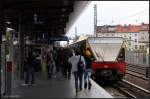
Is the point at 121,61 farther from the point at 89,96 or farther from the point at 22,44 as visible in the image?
the point at 89,96

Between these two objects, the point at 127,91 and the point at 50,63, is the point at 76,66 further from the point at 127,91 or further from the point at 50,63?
the point at 50,63

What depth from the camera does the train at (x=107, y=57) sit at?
30766 millimetres

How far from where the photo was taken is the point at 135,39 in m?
159

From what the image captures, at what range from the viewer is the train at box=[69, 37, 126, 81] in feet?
101

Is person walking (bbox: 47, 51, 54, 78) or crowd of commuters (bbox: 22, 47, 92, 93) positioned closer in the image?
crowd of commuters (bbox: 22, 47, 92, 93)

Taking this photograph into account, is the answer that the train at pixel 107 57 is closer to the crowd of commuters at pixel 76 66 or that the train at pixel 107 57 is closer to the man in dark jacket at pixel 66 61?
the man in dark jacket at pixel 66 61

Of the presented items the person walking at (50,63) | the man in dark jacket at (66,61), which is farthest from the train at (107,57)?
the person walking at (50,63)

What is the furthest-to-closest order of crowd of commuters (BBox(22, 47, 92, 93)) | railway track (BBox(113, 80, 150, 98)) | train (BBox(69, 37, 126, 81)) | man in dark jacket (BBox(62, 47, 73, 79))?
train (BBox(69, 37, 126, 81)) < man in dark jacket (BBox(62, 47, 73, 79)) < railway track (BBox(113, 80, 150, 98)) < crowd of commuters (BBox(22, 47, 92, 93))

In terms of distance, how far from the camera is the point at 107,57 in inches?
1235

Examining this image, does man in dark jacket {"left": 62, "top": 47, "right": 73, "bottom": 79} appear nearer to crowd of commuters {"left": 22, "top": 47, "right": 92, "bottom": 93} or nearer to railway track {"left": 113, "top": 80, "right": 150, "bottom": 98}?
crowd of commuters {"left": 22, "top": 47, "right": 92, "bottom": 93}

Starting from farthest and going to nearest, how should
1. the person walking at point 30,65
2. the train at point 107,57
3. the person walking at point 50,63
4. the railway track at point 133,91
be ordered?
1. the train at point 107,57
2. the person walking at point 50,63
3. the railway track at point 133,91
4. the person walking at point 30,65

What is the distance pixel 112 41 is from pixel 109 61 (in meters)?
1.62

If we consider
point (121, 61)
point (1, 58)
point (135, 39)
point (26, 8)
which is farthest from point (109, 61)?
point (135, 39)

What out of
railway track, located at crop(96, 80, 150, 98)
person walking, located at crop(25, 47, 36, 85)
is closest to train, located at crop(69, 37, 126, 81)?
railway track, located at crop(96, 80, 150, 98)
